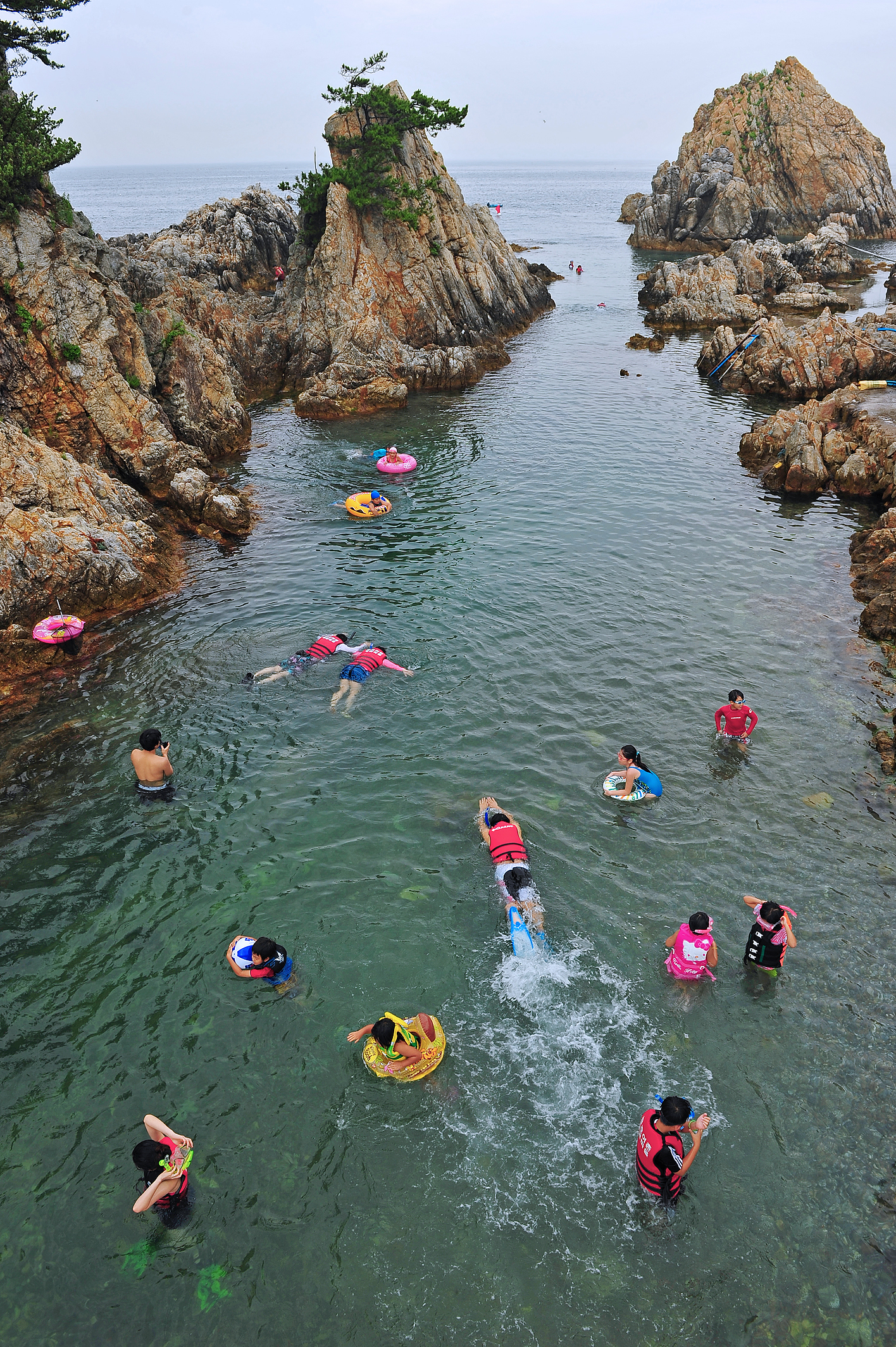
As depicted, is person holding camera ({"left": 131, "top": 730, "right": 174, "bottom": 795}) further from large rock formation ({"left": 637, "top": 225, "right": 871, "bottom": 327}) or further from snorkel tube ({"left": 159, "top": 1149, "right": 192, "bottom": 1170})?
large rock formation ({"left": 637, "top": 225, "right": 871, "bottom": 327})

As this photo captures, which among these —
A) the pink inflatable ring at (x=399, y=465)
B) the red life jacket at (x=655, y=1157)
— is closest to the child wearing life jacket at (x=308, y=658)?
the red life jacket at (x=655, y=1157)

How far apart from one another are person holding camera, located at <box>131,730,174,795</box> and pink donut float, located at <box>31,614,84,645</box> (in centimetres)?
591

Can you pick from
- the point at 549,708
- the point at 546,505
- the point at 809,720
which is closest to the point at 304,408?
the point at 546,505

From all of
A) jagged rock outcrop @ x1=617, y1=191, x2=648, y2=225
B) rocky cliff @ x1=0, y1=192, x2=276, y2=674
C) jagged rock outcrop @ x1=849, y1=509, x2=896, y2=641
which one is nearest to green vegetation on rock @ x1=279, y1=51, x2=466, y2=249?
rocky cliff @ x1=0, y1=192, x2=276, y2=674

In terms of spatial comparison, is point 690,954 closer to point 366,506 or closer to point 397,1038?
point 397,1038

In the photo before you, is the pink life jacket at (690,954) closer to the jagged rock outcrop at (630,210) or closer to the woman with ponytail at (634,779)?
the woman with ponytail at (634,779)

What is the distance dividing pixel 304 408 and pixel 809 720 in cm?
3396

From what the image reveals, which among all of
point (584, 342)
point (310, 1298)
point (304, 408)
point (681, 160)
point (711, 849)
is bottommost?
point (310, 1298)

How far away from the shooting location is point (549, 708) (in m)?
18.7

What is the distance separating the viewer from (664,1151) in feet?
28.8

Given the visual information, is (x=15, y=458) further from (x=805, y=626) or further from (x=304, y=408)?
(x=805, y=626)

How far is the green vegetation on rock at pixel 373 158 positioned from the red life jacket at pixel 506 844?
44614mm

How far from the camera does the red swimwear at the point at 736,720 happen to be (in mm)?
16766

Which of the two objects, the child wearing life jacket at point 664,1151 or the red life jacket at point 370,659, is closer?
the child wearing life jacket at point 664,1151
